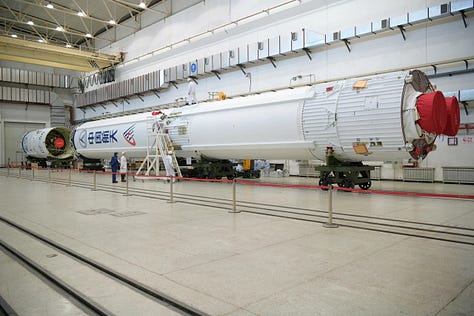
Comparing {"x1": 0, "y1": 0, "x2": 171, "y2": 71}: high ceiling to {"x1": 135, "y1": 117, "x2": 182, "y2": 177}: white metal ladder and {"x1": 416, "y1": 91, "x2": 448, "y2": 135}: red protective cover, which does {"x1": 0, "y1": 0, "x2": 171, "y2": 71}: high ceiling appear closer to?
{"x1": 135, "y1": 117, "x2": 182, "y2": 177}: white metal ladder

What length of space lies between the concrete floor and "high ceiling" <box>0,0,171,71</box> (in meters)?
17.2

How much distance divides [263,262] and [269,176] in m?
12.9

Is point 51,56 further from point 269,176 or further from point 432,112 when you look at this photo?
point 432,112

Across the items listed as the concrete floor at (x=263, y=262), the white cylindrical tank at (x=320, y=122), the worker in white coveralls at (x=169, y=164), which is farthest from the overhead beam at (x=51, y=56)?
the concrete floor at (x=263, y=262)

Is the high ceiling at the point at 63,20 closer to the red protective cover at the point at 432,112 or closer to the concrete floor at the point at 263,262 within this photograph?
the red protective cover at the point at 432,112

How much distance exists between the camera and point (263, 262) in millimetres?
3654

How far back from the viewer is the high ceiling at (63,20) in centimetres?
2123

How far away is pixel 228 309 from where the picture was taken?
2576 millimetres

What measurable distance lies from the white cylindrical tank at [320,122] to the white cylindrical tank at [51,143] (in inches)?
480

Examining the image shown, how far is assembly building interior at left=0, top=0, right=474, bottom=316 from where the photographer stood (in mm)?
2992

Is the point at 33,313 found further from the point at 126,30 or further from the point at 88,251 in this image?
the point at 126,30

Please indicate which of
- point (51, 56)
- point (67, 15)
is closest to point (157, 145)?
point (51, 56)

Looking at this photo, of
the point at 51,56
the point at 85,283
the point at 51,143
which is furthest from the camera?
the point at 51,56

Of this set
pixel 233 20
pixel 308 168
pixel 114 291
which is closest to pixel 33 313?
pixel 114 291
